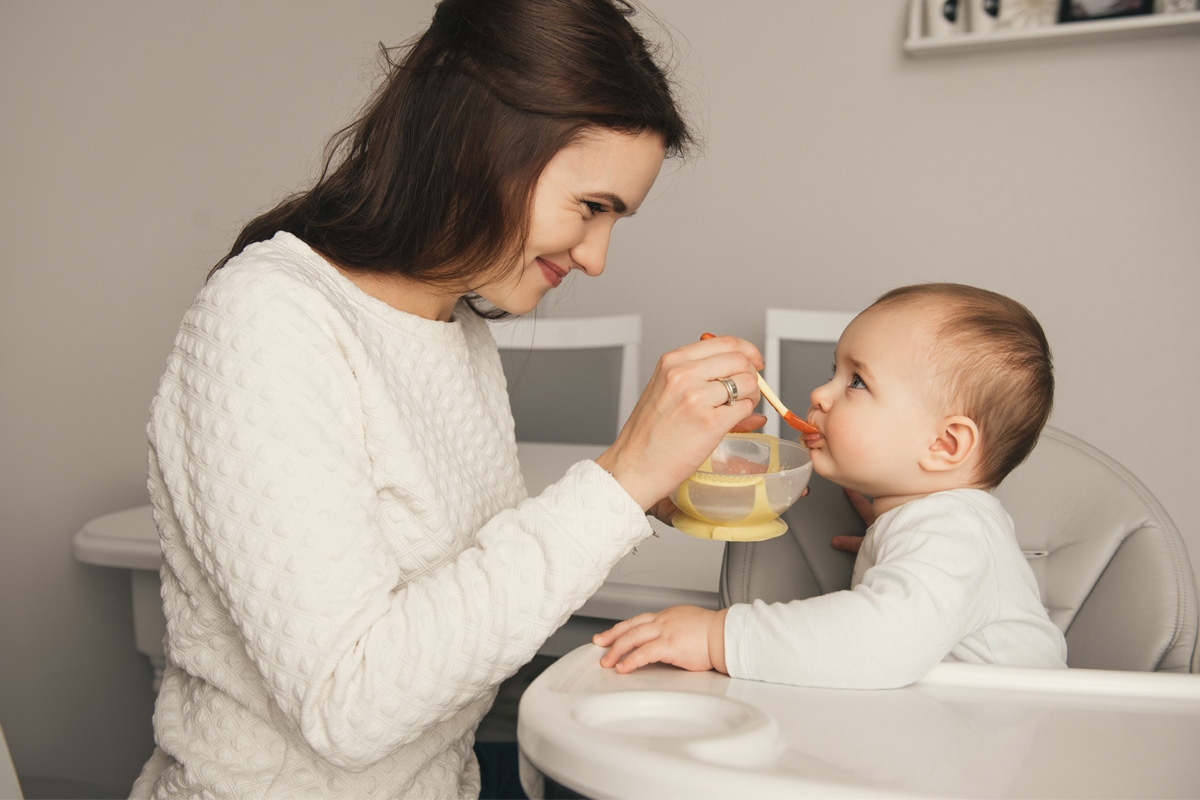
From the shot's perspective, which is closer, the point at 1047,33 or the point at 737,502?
the point at 737,502

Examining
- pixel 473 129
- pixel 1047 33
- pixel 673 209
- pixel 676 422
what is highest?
pixel 1047 33

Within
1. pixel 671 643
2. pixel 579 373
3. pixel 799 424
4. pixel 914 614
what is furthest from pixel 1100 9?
pixel 671 643

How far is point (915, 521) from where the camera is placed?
98 centimetres

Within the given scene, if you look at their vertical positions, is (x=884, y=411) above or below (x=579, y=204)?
below

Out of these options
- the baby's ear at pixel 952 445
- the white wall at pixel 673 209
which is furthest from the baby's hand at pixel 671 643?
the white wall at pixel 673 209

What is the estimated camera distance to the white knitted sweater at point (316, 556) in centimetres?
80

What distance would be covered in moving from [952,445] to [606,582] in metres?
0.49

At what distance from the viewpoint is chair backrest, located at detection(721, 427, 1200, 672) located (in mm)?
1014

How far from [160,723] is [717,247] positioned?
2462 millimetres

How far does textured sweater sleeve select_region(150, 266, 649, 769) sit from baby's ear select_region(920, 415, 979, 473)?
416mm

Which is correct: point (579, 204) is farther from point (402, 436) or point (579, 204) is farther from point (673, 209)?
point (673, 209)

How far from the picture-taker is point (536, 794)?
0.84m

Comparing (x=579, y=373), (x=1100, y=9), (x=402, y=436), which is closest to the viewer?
(x=402, y=436)

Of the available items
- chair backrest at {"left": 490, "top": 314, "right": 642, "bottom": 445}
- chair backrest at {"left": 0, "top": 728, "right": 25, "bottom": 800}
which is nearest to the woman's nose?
chair backrest at {"left": 0, "top": 728, "right": 25, "bottom": 800}
